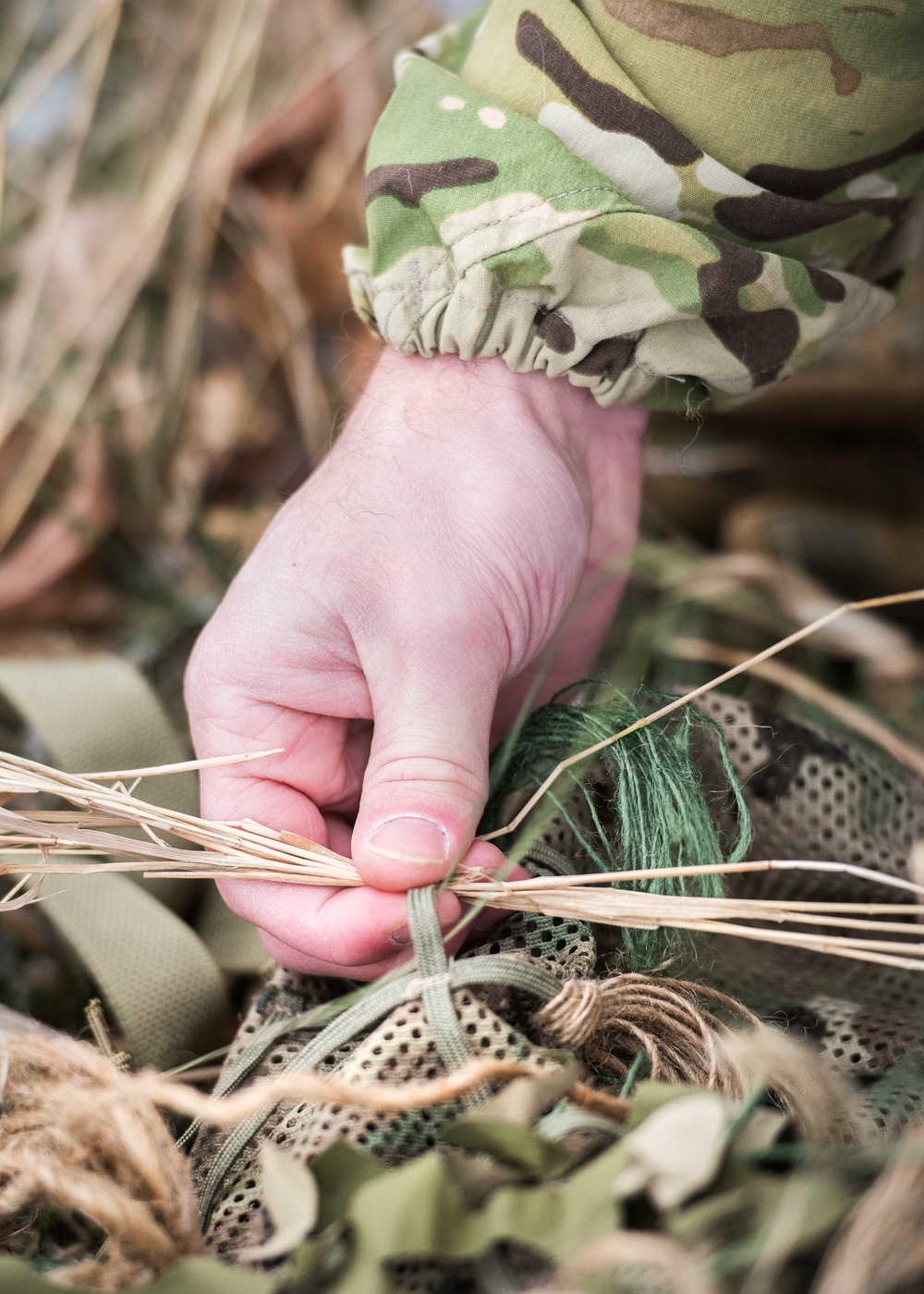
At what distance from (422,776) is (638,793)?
0.41 feet

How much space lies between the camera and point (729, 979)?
65 cm

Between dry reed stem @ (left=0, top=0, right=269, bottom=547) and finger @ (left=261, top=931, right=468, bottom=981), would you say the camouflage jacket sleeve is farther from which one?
dry reed stem @ (left=0, top=0, right=269, bottom=547)

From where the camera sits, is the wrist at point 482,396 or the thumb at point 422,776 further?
the wrist at point 482,396

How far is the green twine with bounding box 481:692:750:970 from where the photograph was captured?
0.56 metres

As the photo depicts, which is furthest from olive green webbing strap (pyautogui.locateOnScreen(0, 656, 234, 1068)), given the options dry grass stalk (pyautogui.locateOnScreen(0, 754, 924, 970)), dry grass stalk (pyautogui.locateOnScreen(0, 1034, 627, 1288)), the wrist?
the wrist

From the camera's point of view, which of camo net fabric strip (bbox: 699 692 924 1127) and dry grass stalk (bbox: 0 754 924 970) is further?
camo net fabric strip (bbox: 699 692 924 1127)

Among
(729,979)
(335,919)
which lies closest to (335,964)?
(335,919)

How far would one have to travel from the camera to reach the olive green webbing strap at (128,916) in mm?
643

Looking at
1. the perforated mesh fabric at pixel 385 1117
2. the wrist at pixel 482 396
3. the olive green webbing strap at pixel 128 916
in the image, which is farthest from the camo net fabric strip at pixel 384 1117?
the wrist at pixel 482 396

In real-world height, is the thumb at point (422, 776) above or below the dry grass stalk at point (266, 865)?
above

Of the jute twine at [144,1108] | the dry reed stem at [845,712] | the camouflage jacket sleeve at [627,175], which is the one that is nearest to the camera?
the jute twine at [144,1108]

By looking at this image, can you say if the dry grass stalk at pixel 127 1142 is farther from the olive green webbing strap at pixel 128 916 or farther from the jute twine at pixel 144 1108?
the olive green webbing strap at pixel 128 916

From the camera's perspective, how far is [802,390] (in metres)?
1.34

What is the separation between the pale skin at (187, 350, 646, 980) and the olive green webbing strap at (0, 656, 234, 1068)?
0.37 ft
